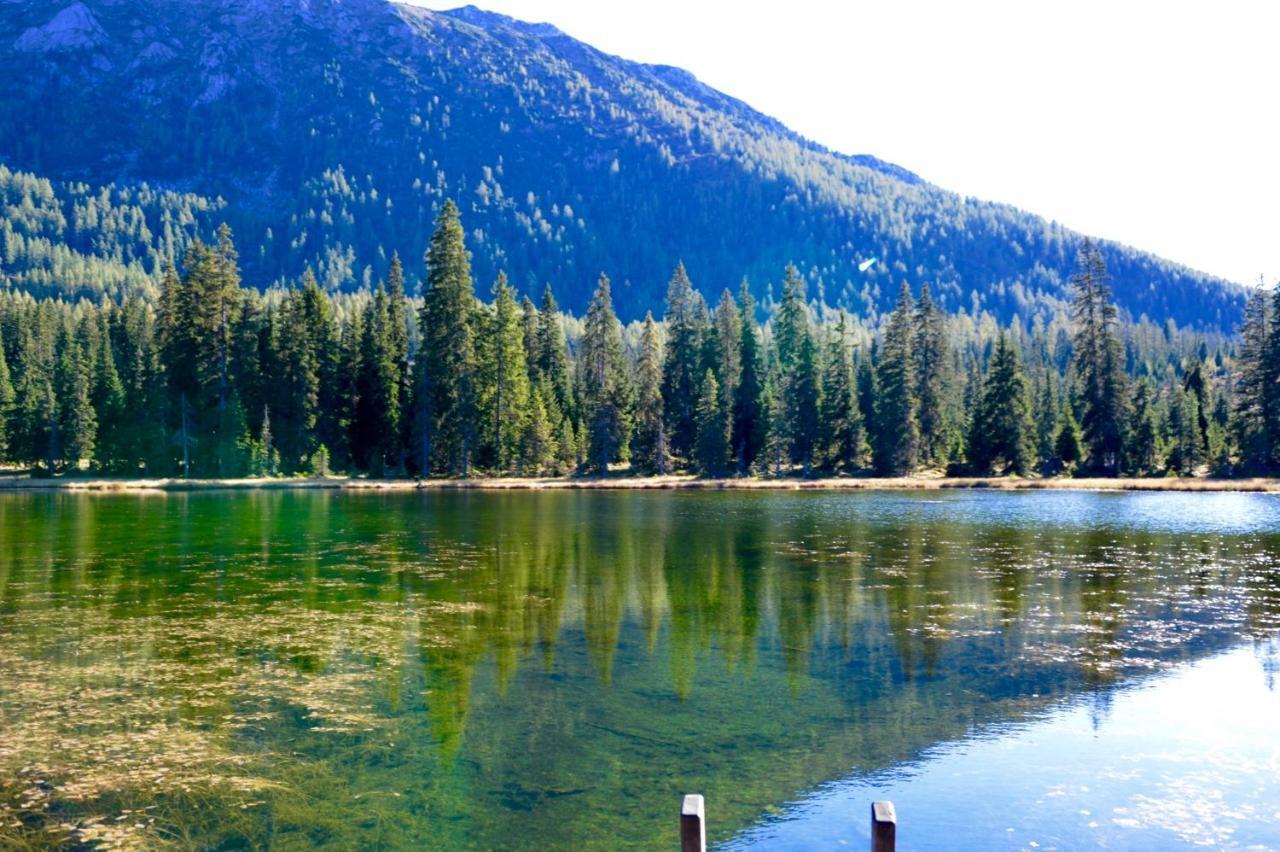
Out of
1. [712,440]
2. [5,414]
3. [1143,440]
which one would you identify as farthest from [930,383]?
[5,414]

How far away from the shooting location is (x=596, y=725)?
56.6ft

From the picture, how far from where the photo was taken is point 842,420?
104750 mm

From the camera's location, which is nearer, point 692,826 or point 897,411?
point 692,826

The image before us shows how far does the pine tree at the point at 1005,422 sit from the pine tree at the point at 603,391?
35518 millimetres

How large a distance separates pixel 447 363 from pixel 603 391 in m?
16.9

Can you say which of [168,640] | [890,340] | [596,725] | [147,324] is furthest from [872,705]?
[147,324]

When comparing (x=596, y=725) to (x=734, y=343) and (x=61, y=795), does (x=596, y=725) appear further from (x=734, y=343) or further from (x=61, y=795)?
(x=734, y=343)

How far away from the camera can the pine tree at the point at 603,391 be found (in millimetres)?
104562

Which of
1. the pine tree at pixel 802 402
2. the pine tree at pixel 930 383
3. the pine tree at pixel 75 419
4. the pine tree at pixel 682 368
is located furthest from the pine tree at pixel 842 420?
the pine tree at pixel 75 419

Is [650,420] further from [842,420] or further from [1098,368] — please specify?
[1098,368]

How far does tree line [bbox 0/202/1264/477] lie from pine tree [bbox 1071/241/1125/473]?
209 millimetres

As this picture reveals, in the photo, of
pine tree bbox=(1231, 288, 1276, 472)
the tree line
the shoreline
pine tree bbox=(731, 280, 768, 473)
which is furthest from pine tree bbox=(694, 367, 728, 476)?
pine tree bbox=(1231, 288, 1276, 472)

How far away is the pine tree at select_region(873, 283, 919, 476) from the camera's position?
101 metres

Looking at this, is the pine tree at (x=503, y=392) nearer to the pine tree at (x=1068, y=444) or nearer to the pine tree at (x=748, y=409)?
the pine tree at (x=748, y=409)
